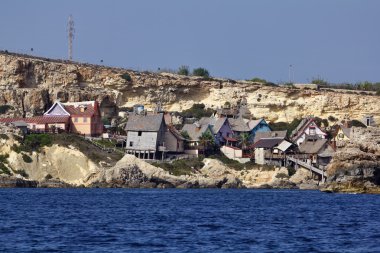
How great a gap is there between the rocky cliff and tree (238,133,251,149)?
13.7 metres

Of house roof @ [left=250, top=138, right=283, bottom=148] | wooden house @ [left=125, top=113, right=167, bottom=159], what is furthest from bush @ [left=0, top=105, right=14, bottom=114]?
house roof @ [left=250, top=138, right=283, bottom=148]

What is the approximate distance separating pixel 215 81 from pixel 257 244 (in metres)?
82.5

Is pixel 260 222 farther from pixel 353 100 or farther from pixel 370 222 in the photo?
pixel 353 100

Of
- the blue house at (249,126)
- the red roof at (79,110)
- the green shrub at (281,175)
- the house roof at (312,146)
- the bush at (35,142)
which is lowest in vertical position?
the green shrub at (281,175)

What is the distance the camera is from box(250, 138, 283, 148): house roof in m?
95.5

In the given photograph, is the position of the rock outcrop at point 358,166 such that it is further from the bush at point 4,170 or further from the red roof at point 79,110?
the red roof at point 79,110

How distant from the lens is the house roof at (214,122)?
331ft

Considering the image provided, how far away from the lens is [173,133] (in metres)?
95.0

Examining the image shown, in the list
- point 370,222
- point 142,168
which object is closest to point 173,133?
point 142,168

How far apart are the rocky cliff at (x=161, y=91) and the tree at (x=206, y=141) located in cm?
1726

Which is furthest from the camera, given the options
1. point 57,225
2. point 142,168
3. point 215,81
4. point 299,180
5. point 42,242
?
point 215,81

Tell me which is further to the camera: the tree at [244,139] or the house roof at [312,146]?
the tree at [244,139]

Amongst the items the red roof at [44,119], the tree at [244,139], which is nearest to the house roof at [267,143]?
the tree at [244,139]

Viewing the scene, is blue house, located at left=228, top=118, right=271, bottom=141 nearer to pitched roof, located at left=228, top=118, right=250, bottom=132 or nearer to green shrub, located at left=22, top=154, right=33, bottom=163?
pitched roof, located at left=228, top=118, right=250, bottom=132
